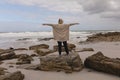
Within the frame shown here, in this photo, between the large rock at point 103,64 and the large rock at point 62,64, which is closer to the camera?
the large rock at point 103,64

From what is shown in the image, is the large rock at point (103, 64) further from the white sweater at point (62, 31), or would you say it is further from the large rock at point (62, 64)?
the white sweater at point (62, 31)

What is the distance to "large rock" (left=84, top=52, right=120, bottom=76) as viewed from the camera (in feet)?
29.1

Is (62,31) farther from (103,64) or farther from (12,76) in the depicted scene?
(12,76)

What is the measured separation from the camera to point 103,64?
364 inches

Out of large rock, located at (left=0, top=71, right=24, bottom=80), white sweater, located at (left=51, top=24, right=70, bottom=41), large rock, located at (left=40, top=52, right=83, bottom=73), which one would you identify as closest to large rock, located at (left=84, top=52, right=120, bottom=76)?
large rock, located at (left=40, top=52, right=83, bottom=73)

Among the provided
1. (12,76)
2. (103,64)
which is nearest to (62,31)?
(103,64)

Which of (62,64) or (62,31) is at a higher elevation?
(62,31)

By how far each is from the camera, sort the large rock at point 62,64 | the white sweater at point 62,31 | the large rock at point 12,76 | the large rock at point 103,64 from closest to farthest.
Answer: the large rock at point 12,76 → the large rock at point 103,64 → the large rock at point 62,64 → the white sweater at point 62,31

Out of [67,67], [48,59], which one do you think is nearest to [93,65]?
[67,67]

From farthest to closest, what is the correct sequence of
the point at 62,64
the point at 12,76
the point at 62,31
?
1. the point at 62,31
2. the point at 62,64
3. the point at 12,76

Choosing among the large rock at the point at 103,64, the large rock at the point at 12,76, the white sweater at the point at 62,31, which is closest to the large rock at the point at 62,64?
the large rock at the point at 103,64

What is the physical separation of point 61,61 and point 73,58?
0.56 metres

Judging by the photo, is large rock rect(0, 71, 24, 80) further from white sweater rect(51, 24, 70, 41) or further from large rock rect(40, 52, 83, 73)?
white sweater rect(51, 24, 70, 41)

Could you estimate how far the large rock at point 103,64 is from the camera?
8.86 metres
